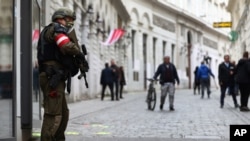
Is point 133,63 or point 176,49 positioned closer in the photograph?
point 133,63

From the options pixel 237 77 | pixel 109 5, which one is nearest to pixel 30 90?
pixel 237 77

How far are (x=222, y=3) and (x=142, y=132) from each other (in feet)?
232

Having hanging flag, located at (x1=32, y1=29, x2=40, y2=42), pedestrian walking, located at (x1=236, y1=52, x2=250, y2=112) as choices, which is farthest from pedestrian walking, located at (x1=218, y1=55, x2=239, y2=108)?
hanging flag, located at (x1=32, y1=29, x2=40, y2=42)

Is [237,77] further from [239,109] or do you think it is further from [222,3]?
[222,3]

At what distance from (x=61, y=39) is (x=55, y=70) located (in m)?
0.41

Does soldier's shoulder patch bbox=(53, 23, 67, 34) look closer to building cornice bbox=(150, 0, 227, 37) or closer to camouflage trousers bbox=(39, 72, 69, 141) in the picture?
camouflage trousers bbox=(39, 72, 69, 141)

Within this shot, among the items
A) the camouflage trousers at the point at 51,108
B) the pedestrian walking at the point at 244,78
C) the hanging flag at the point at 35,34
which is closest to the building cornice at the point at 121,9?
the pedestrian walking at the point at 244,78

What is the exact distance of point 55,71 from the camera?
6809mm

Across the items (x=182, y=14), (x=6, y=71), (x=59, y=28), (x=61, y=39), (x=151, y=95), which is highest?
(x=182, y=14)

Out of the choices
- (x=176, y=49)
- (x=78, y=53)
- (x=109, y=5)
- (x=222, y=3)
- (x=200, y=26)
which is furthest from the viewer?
(x=222, y=3)

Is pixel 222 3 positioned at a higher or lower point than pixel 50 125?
higher

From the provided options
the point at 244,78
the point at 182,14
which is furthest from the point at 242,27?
the point at 182,14

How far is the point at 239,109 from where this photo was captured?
17453mm

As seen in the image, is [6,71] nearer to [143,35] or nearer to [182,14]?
[143,35]
